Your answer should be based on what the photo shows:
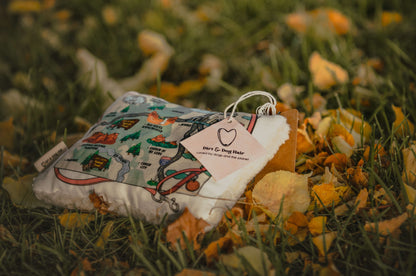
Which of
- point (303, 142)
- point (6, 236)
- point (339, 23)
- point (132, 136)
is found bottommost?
point (6, 236)

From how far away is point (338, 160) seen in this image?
121 cm

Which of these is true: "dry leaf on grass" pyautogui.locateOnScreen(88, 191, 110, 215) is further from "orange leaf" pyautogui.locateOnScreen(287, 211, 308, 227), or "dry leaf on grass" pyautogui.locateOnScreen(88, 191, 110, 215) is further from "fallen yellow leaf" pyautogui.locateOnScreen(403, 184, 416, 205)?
"fallen yellow leaf" pyautogui.locateOnScreen(403, 184, 416, 205)

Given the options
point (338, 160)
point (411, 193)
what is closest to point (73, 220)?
point (338, 160)

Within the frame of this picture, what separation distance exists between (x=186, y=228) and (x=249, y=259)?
0.59ft

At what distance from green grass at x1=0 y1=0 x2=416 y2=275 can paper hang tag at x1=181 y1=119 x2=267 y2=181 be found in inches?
7.1

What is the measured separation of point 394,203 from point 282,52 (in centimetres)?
123

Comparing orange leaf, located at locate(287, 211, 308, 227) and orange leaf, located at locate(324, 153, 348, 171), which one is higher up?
orange leaf, located at locate(324, 153, 348, 171)

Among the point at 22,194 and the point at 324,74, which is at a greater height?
the point at 324,74

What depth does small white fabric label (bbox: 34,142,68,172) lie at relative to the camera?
1178mm

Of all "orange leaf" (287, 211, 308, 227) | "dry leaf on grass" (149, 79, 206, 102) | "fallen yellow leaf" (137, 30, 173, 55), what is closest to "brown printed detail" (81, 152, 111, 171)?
"orange leaf" (287, 211, 308, 227)

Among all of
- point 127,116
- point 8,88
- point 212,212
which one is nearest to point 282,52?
point 127,116

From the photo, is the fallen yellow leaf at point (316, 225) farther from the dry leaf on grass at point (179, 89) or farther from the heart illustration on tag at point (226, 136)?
the dry leaf on grass at point (179, 89)

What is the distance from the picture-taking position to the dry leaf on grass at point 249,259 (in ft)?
2.88

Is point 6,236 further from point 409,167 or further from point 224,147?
point 409,167
